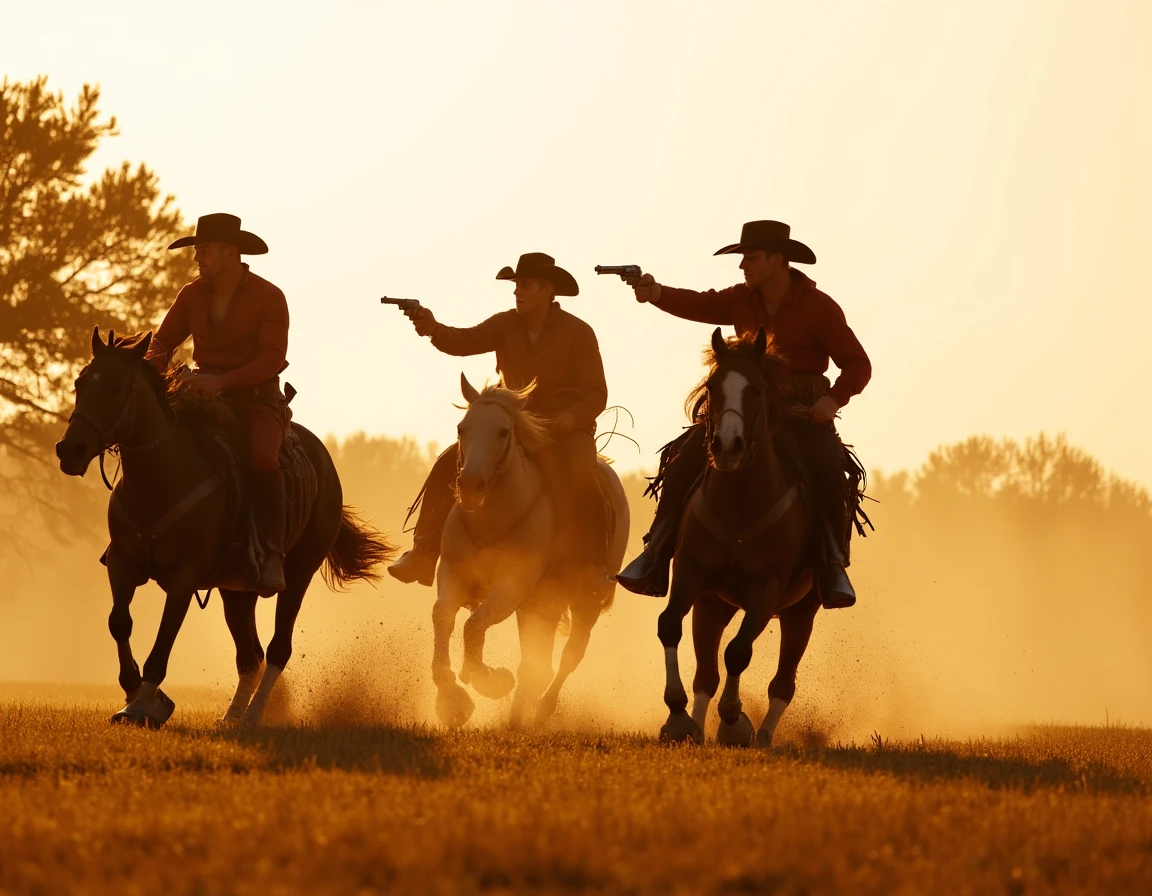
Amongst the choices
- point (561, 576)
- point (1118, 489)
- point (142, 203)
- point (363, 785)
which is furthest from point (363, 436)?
point (363, 785)

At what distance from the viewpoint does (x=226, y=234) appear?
45.2 feet

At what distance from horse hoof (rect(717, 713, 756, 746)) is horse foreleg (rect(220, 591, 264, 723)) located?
158 inches

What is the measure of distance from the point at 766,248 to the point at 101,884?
27.6ft

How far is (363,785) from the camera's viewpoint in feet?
26.1

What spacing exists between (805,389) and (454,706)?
11.1 ft

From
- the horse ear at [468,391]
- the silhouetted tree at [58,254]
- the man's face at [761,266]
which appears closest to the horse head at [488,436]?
the horse ear at [468,391]

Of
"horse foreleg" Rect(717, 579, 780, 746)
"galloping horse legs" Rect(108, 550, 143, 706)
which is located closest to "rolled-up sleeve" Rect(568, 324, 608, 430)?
"horse foreleg" Rect(717, 579, 780, 746)

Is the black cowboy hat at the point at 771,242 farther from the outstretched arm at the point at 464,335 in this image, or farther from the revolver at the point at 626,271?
the outstretched arm at the point at 464,335

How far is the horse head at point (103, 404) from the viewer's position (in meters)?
11.7

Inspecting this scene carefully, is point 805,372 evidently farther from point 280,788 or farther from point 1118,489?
point 1118,489

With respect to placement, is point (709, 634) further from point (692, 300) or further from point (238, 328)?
point (238, 328)

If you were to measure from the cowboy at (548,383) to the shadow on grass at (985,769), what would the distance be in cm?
409

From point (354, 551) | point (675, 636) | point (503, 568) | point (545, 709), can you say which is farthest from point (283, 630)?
point (675, 636)

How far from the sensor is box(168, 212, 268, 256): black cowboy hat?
13766 millimetres
